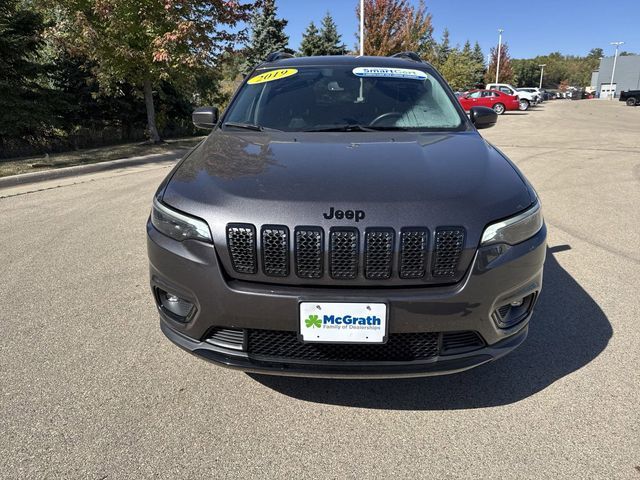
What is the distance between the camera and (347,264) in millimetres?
1993

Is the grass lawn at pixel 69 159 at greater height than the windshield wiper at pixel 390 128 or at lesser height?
lesser

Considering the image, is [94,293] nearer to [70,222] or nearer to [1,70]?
[70,222]

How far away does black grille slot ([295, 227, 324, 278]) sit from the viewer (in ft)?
6.50

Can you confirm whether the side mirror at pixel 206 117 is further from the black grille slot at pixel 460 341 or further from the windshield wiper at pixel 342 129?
the black grille slot at pixel 460 341

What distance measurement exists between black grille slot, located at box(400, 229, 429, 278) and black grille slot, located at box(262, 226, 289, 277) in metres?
0.50

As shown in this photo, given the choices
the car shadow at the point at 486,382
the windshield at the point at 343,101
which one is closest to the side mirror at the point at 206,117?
the windshield at the point at 343,101

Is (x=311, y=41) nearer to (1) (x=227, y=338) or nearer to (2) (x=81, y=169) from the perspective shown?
(2) (x=81, y=169)

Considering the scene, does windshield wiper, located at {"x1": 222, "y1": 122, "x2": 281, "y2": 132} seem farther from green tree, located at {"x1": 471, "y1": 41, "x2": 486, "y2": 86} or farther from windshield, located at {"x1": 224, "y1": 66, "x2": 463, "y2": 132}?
green tree, located at {"x1": 471, "y1": 41, "x2": 486, "y2": 86}

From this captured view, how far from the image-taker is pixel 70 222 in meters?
5.77

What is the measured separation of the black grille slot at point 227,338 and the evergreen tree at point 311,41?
129 feet

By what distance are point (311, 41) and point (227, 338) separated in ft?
132

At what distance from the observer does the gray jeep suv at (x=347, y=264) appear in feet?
6.54

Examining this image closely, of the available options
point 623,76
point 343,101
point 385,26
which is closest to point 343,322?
point 343,101

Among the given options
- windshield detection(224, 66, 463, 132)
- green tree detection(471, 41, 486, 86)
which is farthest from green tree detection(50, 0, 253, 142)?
green tree detection(471, 41, 486, 86)
